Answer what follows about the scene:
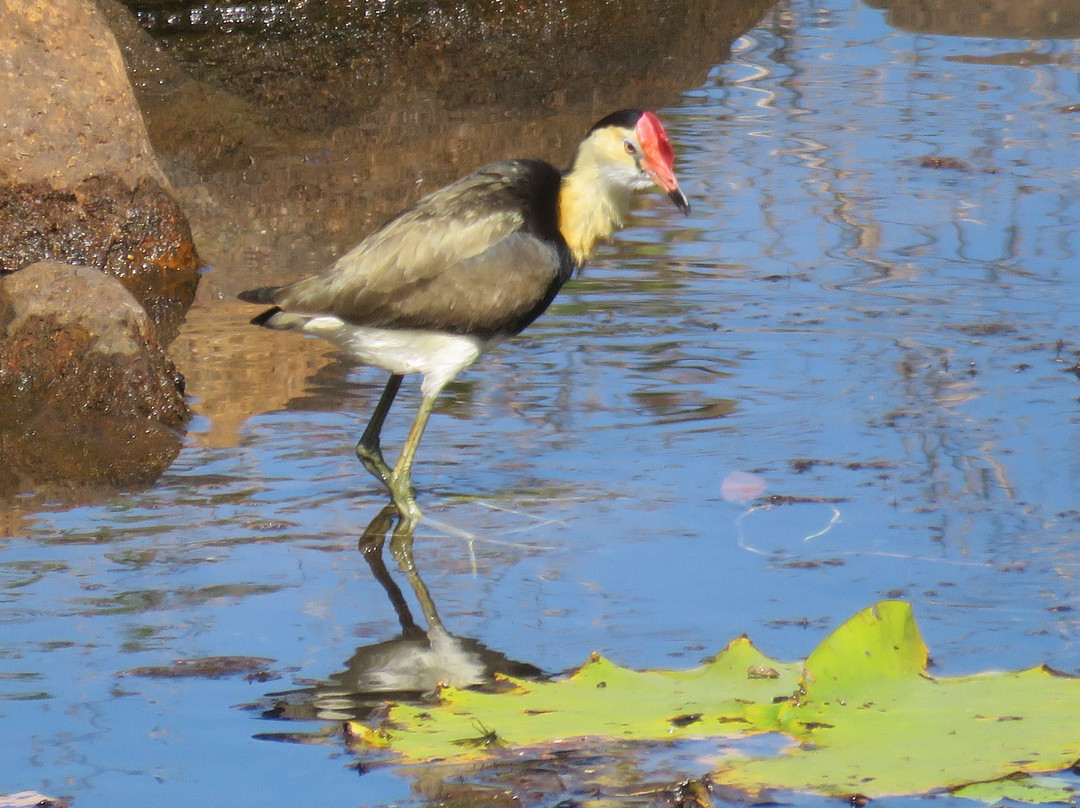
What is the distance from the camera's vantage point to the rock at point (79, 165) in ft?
23.9

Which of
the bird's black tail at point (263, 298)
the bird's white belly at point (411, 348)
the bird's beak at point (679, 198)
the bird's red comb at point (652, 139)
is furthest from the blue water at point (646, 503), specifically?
the bird's red comb at point (652, 139)

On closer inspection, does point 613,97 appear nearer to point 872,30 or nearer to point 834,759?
point 872,30

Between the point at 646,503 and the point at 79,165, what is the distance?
3667mm

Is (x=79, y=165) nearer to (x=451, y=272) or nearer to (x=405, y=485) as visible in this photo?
(x=451, y=272)

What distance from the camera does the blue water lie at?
155 inches

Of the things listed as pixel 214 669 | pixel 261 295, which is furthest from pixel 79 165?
pixel 214 669

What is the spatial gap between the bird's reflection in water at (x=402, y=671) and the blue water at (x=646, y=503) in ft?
0.15

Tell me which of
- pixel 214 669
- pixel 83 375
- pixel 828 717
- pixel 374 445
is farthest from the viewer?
pixel 83 375

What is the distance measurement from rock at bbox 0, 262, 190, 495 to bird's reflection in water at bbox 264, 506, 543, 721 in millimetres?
1576

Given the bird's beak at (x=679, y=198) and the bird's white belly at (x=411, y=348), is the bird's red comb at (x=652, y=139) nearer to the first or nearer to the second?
the bird's beak at (x=679, y=198)

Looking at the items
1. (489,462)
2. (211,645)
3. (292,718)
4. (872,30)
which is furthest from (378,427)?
(872,30)

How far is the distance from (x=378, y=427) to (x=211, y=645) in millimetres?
1411

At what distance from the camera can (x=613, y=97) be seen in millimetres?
10672

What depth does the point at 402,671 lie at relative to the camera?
405cm
